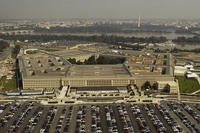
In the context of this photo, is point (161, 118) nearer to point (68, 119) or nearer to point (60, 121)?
point (68, 119)

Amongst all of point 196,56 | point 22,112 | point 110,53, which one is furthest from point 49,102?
point 196,56

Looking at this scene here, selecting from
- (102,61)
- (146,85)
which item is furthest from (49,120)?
(102,61)

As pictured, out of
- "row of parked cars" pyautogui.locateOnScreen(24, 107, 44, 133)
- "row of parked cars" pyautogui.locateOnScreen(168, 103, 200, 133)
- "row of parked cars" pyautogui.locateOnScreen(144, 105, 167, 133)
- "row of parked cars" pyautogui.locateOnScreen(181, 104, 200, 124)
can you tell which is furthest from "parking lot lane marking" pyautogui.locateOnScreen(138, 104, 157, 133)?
"row of parked cars" pyautogui.locateOnScreen(24, 107, 44, 133)

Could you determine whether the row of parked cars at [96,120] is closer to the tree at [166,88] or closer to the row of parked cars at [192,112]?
the row of parked cars at [192,112]

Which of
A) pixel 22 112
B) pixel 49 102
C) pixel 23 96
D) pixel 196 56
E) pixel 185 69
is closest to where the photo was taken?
pixel 22 112

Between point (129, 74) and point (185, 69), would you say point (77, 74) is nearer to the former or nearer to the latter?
point (129, 74)

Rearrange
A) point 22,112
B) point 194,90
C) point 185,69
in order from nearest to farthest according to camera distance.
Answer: point 22,112 → point 194,90 → point 185,69
